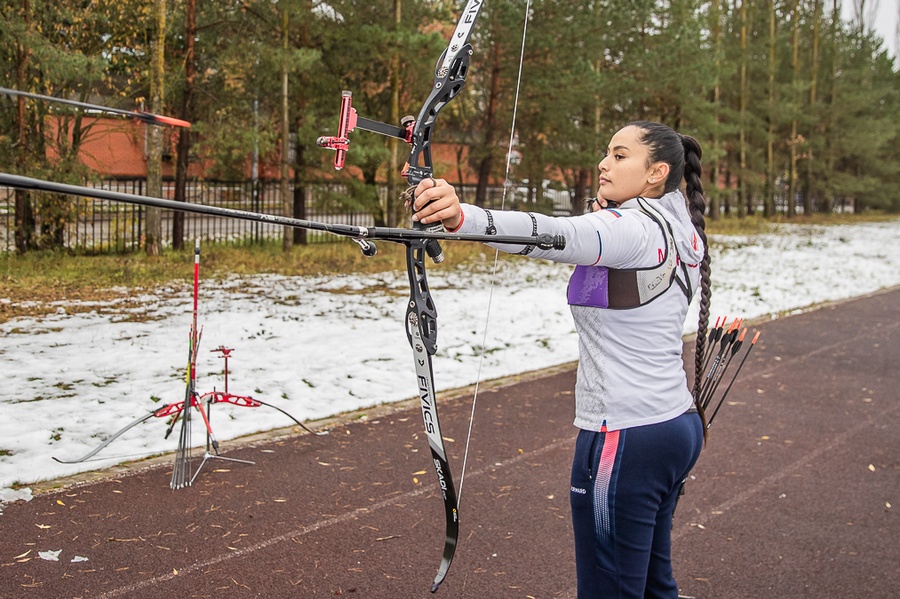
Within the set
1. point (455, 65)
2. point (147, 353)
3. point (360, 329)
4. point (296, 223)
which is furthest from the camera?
point (360, 329)

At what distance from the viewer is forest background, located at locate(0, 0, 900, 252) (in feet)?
42.9

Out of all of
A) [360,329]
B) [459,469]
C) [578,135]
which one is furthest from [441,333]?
[578,135]

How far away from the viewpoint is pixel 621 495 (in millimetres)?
2293

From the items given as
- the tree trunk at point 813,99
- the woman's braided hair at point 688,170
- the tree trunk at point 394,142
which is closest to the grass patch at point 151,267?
the tree trunk at point 394,142

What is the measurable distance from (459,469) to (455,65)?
341 centimetres

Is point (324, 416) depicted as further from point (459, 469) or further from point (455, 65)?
point (455, 65)

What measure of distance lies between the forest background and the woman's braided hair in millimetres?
10776

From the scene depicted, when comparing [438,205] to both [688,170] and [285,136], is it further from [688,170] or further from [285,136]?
[285,136]

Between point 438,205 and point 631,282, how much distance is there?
594mm

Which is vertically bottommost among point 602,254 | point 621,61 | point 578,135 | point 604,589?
point 604,589

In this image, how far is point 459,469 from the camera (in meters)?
5.52

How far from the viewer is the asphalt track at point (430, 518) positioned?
3.90m

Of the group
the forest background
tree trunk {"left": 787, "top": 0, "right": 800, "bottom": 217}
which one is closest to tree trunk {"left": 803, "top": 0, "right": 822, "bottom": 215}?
tree trunk {"left": 787, "top": 0, "right": 800, "bottom": 217}

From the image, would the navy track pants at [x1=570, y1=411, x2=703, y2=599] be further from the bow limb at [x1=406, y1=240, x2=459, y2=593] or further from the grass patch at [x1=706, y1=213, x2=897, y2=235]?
the grass patch at [x1=706, y1=213, x2=897, y2=235]
